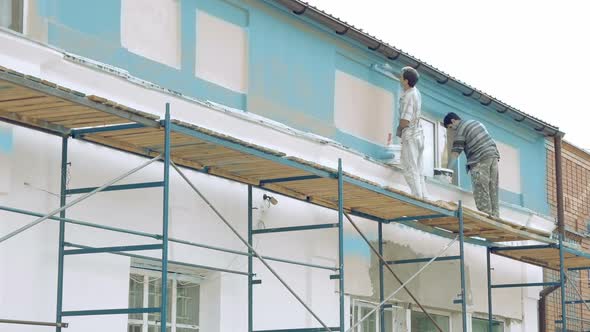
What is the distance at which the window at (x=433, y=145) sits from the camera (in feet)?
55.0

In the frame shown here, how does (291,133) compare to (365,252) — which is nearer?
(291,133)

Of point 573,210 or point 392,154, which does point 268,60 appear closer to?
point 392,154

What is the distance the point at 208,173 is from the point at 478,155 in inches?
209

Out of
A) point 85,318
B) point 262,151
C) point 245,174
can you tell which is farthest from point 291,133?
point 85,318

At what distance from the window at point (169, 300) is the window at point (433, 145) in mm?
A: 4978

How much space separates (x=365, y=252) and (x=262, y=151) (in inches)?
151

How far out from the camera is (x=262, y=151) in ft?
37.6

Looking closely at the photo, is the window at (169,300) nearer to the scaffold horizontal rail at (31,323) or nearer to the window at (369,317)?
the scaffold horizontal rail at (31,323)

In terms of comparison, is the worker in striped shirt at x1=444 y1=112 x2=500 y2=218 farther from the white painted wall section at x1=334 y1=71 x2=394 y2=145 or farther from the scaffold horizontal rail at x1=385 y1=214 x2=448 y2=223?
the scaffold horizontal rail at x1=385 y1=214 x2=448 y2=223

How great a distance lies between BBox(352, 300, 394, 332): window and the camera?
15.0 metres

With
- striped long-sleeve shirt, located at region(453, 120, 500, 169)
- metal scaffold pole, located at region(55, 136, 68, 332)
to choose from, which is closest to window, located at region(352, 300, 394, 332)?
striped long-sleeve shirt, located at region(453, 120, 500, 169)

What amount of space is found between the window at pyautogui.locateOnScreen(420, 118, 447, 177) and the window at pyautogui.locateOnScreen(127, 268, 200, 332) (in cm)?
498

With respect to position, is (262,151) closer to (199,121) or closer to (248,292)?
(199,121)

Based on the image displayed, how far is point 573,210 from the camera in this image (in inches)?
806
